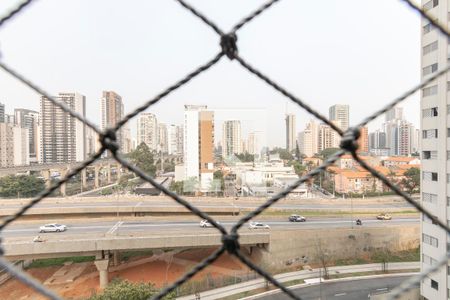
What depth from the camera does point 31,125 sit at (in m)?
11.9

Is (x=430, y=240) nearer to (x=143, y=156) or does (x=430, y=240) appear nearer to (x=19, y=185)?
(x=143, y=156)

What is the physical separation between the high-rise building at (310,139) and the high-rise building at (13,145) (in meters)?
15.8

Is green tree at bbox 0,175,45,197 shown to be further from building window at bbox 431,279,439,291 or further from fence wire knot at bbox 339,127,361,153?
fence wire knot at bbox 339,127,361,153

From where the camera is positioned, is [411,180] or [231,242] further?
[411,180]

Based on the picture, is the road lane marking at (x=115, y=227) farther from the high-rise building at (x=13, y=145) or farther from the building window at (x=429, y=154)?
the high-rise building at (x=13, y=145)

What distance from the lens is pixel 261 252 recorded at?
6406 millimetres

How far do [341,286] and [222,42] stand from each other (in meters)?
5.87

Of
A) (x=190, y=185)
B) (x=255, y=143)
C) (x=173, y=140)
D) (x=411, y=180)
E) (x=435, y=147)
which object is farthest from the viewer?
(x=173, y=140)

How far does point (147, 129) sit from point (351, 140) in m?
15.0

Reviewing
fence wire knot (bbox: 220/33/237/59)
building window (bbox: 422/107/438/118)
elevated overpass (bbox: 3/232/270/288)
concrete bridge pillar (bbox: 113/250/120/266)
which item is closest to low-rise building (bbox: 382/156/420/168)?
elevated overpass (bbox: 3/232/270/288)

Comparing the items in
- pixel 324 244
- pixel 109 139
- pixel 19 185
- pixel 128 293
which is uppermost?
pixel 109 139

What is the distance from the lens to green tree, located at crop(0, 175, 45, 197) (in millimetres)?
9086

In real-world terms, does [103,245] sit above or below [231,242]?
below

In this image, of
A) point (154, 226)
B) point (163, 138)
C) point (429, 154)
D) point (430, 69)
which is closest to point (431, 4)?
point (430, 69)
